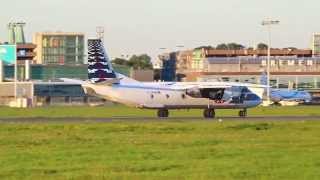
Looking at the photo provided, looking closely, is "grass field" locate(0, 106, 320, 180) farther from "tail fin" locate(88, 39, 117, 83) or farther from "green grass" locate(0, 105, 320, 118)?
"green grass" locate(0, 105, 320, 118)

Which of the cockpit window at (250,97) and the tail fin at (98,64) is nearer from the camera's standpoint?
the cockpit window at (250,97)

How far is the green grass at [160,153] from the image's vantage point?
22.8 m

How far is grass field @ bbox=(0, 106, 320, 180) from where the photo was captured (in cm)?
2277

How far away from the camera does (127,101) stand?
7669 centimetres

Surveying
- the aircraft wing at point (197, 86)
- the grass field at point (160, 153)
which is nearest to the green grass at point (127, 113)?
the aircraft wing at point (197, 86)

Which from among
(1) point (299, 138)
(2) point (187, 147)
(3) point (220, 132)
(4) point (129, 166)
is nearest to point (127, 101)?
(3) point (220, 132)

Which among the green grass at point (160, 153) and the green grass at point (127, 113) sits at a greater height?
the green grass at point (160, 153)

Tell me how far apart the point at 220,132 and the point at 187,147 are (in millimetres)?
11799

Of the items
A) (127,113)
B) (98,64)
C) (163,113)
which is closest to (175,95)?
(163,113)

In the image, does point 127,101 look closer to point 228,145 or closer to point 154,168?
point 228,145

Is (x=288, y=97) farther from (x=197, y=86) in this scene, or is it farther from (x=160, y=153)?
(x=160, y=153)

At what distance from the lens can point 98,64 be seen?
8119 cm

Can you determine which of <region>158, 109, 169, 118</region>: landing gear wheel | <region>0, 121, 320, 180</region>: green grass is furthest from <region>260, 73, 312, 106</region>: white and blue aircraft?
<region>0, 121, 320, 180</region>: green grass

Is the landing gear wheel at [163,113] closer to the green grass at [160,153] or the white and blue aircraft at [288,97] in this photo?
the green grass at [160,153]
